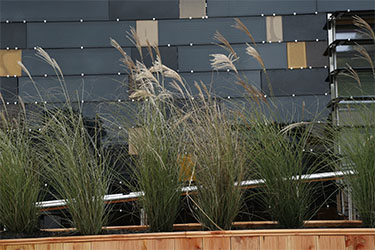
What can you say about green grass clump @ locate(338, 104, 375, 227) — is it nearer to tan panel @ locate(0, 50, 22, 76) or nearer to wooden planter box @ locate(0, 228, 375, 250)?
wooden planter box @ locate(0, 228, 375, 250)

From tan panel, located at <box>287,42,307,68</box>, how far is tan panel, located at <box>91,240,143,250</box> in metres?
3.00

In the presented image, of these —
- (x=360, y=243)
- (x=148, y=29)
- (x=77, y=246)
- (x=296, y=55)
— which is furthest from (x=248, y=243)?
(x=148, y=29)

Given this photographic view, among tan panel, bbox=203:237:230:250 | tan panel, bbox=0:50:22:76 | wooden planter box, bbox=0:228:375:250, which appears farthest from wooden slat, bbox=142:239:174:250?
tan panel, bbox=0:50:22:76

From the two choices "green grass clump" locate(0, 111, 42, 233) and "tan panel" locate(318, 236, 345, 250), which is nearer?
"tan panel" locate(318, 236, 345, 250)

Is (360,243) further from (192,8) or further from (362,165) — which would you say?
(192,8)

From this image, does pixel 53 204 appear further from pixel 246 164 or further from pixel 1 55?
pixel 1 55

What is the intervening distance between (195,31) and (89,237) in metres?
3.02

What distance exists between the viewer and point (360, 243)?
1994 millimetres

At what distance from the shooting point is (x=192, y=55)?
15.4 feet

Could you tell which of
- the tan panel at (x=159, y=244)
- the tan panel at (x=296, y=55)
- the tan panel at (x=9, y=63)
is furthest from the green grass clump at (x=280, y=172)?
the tan panel at (x=9, y=63)

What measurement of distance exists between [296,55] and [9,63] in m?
2.59

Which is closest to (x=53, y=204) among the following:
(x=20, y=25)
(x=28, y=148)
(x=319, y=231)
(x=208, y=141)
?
(x=28, y=148)

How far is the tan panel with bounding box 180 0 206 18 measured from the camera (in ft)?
15.5

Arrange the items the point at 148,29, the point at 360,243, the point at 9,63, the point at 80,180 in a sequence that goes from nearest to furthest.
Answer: the point at 360,243 → the point at 80,180 → the point at 9,63 → the point at 148,29
